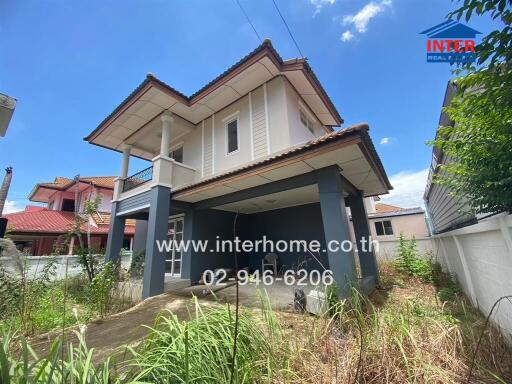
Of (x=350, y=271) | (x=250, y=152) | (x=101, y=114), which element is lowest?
(x=350, y=271)

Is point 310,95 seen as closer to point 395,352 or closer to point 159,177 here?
point 159,177

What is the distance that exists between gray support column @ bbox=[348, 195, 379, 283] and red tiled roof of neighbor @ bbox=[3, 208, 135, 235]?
1290 cm

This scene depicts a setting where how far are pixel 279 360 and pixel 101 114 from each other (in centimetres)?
1001

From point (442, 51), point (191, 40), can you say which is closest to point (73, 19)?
point (191, 40)

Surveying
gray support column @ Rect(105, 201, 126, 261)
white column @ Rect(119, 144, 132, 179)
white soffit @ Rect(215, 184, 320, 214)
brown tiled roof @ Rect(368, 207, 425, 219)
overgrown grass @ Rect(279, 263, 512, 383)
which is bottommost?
overgrown grass @ Rect(279, 263, 512, 383)

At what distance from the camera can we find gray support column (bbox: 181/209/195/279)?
7590 mm

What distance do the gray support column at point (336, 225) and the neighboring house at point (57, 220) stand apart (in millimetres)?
10474

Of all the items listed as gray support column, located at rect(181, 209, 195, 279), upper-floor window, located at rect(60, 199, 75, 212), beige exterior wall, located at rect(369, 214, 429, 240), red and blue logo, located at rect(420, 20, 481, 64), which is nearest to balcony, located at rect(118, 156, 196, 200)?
gray support column, located at rect(181, 209, 195, 279)

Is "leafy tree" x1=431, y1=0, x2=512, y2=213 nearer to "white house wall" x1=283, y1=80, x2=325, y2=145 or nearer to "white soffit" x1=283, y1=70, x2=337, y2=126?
"white house wall" x1=283, y1=80, x2=325, y2=145

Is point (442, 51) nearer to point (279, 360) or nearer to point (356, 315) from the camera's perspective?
point (356, 315)

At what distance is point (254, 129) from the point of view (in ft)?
23.6

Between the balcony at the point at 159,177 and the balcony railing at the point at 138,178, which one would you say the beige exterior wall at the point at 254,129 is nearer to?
the balcony at the point at 159,177

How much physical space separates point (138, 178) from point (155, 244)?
3.63m

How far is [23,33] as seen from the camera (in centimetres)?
529
